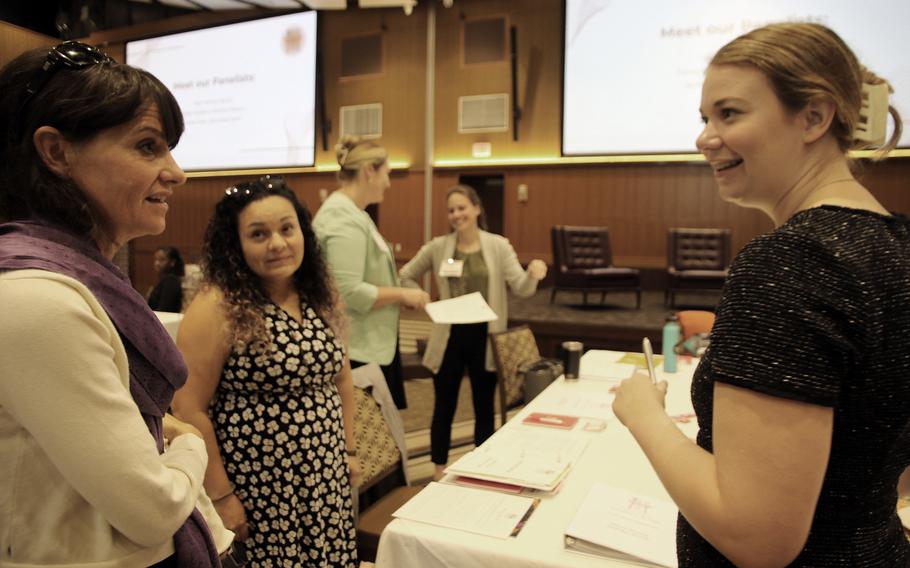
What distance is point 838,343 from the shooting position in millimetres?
665

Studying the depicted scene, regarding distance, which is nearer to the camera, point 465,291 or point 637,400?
point 637,400

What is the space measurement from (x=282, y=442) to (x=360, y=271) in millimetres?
1197

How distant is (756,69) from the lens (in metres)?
0.78

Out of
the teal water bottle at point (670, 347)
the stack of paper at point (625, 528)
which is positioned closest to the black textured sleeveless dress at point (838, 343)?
the stack of paper at point (625, 528)

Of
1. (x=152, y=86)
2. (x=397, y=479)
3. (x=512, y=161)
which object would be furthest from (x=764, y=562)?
(x=512, y=161)

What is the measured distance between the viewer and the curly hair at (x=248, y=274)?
169cm

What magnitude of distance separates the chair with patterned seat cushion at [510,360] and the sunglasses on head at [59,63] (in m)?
2.55

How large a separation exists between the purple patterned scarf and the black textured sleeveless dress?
0.76 metres

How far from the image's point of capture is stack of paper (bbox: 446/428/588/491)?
1.52 metres

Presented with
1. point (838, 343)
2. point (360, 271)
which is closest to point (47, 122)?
point (838, 343)

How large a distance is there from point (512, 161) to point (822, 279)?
334 inches

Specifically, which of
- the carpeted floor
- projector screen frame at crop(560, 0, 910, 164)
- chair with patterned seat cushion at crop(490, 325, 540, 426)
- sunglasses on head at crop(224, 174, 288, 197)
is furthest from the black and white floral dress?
projector screen frame at crop(560, 0, 910, 164)

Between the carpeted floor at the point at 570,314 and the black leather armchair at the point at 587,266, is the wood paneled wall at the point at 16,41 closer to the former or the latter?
the carpeted floor at the point at 570,314

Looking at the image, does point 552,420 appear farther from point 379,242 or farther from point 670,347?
point 379,242
